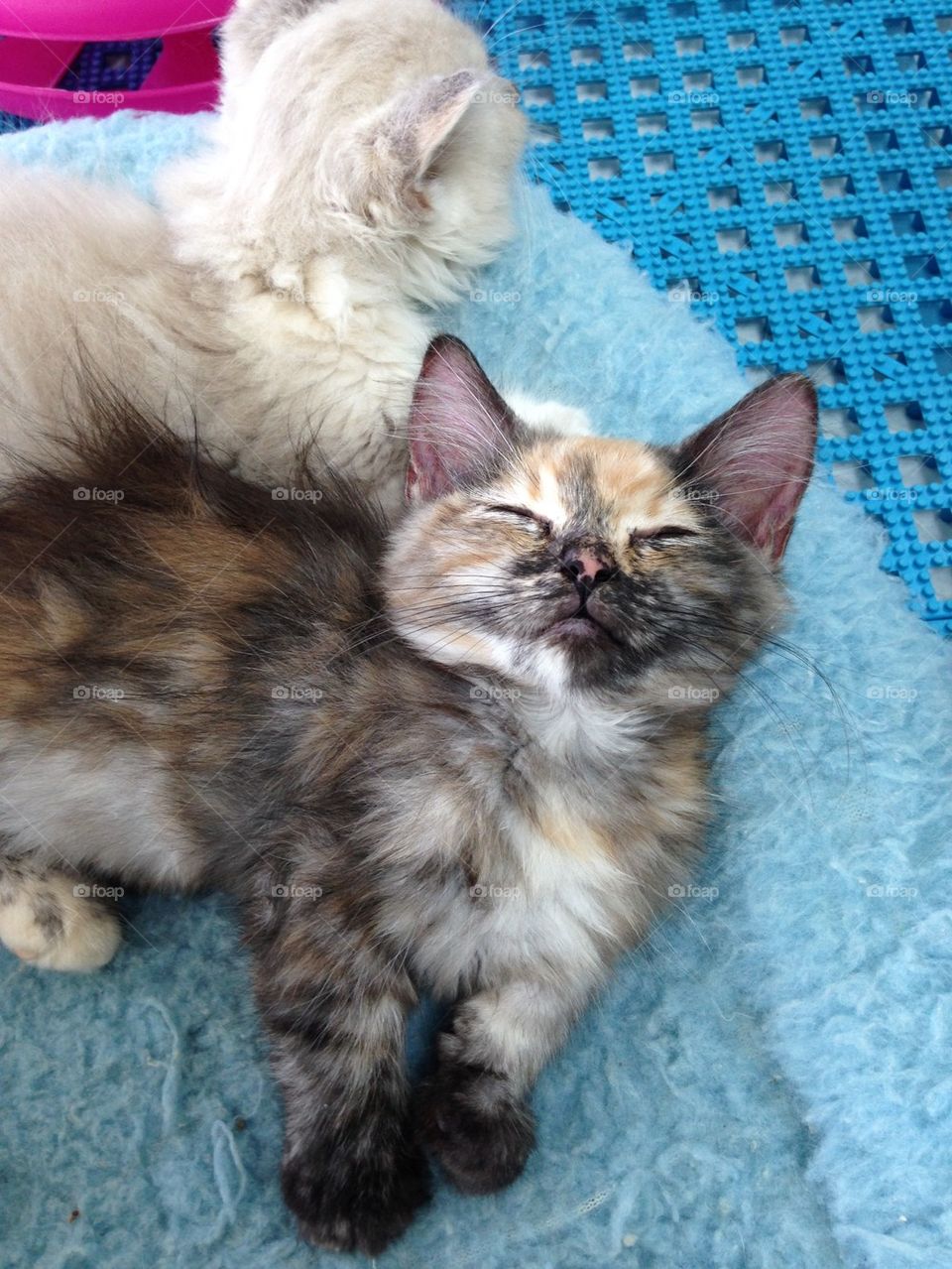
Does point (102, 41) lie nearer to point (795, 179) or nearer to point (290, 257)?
point (290, 257)

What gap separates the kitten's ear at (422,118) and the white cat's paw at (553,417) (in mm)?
372

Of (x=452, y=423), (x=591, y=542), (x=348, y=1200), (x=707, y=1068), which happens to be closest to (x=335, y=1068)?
(x=348, y=1200)

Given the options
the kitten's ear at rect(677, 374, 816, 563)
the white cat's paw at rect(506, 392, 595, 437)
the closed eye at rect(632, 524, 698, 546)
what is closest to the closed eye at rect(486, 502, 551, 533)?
the closed eye at rect(632, 524, 698, 546)

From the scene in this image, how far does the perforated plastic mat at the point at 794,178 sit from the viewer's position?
2074 millimetres

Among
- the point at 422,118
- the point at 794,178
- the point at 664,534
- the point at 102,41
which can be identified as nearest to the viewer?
the point at 664,534

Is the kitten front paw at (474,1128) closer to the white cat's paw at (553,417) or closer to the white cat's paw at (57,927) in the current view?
the white cat's paw at (57,927)

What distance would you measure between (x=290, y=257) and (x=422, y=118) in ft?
0.98

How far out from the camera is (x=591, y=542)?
4.09ft

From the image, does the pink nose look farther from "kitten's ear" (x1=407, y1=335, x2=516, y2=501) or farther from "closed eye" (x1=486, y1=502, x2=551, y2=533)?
"kitten's ear" (x1=407, y1=335, x2=516, y2=501)

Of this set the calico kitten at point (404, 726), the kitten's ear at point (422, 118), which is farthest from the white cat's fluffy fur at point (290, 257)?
the calico kitten at point (404, 726)

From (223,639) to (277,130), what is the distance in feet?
2.83

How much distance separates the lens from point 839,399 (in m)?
2.07

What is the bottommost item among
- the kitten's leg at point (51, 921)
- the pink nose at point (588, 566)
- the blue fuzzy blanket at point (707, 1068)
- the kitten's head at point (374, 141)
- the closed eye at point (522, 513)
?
the blue fuzzy blanket at point (707, 1068)

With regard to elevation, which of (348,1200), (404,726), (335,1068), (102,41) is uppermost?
(102,41)
